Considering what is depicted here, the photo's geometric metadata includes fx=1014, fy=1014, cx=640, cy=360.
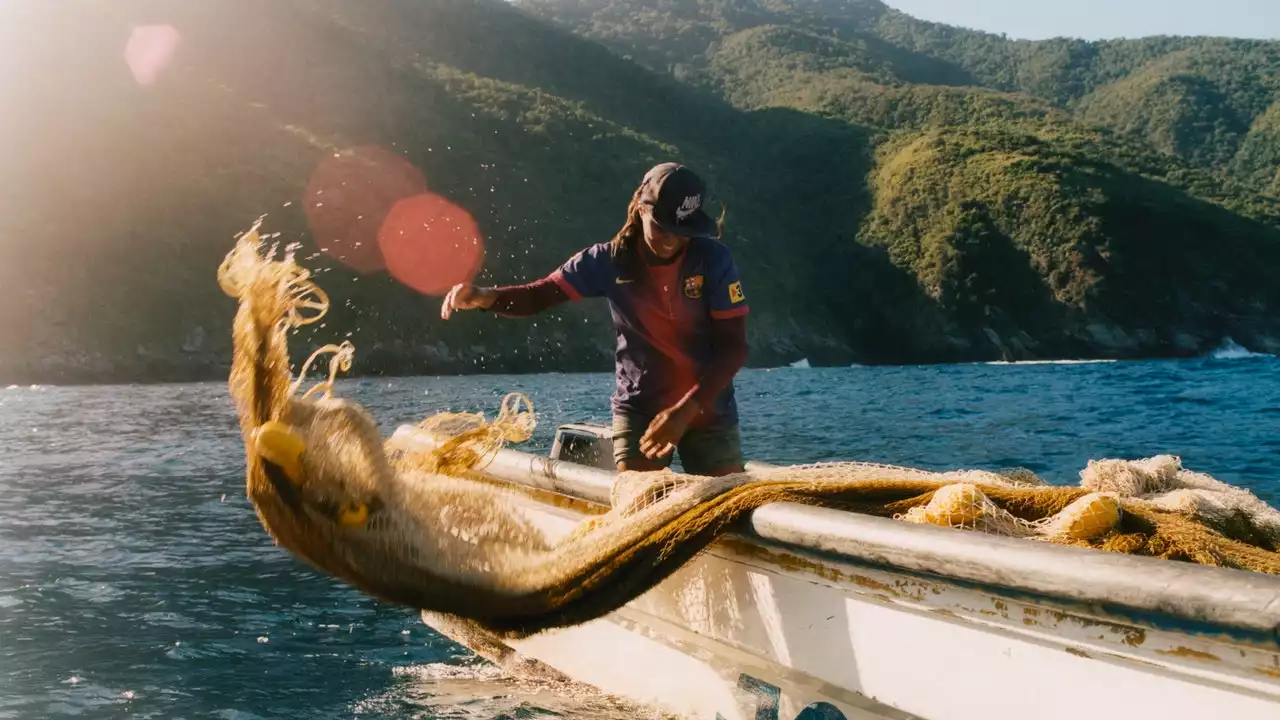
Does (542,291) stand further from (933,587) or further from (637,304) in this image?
(933,587)

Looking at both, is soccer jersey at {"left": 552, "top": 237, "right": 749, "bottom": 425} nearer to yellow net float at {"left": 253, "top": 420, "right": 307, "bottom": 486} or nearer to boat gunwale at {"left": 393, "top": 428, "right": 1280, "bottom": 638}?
boat gunwale at {"left": 393, "top": 428, "right": 1280, "bottom": 638}

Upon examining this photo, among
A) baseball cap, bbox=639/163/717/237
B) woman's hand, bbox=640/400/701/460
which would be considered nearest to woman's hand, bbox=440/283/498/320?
baseball cap, bbox=639/163/717/237

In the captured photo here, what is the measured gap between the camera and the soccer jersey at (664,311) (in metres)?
4.21

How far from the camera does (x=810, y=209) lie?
109 meters

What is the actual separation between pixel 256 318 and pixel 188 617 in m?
4.20

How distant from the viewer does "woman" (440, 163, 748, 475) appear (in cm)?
406

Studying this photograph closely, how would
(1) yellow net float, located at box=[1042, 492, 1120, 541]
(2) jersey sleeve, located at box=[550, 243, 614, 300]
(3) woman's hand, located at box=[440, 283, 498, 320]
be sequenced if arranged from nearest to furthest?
(1) yellow net float, located at box=[1042, 492, 1120, 541] < (3) woman's hand, located at box=[440, 283, 498, 320] < (2) jersey sleeve, located at box=[550, 243, 614, 300]

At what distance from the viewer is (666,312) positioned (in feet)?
14.0

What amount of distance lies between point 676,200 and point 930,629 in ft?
6.33

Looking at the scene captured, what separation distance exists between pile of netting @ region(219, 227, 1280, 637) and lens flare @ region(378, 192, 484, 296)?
67767 mm

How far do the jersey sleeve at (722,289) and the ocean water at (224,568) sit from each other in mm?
1769

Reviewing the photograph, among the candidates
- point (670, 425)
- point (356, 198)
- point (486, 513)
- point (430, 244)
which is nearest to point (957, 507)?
point (670, 425)

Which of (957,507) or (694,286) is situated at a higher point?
(694,286)

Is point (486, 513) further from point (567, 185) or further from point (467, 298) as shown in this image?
point (567, 185)
